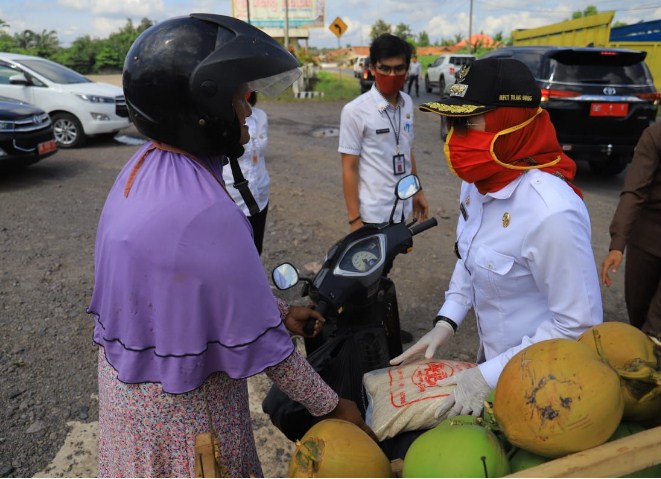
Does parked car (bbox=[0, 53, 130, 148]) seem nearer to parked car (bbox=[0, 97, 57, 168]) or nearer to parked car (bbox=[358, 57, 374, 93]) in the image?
parked car (bbox=[0, 97, 57, 168])

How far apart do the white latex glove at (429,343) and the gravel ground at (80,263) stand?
130cm

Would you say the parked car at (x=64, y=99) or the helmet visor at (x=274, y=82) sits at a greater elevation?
the helmet visor at (x=274, y=82)

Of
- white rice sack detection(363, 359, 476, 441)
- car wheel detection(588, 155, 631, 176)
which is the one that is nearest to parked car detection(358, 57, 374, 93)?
car wheel detection(588, 155, 631, 176)

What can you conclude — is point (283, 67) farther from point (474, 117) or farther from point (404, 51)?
point (404, 51)

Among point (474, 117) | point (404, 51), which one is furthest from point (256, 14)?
point (474, 117)

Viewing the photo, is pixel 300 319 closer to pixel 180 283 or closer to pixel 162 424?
pixel 162 424

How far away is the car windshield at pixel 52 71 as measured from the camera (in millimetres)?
10086

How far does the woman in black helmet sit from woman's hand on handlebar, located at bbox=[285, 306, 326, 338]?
46 cm

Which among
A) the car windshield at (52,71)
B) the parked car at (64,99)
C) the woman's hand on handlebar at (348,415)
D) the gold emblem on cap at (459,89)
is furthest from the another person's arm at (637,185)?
the car windshield at (52,71)

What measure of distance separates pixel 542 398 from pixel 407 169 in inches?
114

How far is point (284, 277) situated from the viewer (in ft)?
7.05

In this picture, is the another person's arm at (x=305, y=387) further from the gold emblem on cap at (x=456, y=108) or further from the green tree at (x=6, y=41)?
the green tree at (x=6, y=41)

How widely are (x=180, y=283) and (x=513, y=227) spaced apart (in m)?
1.07

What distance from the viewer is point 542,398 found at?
107cm
